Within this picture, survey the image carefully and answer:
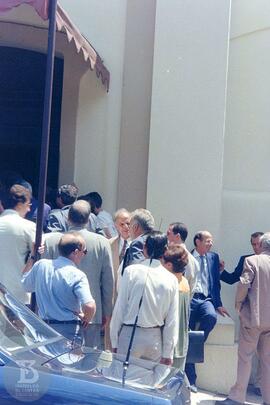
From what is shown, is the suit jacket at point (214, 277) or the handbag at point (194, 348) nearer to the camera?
the handbag at point (194, 348)

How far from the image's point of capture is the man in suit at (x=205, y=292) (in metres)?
8.16

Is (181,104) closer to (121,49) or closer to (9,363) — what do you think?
(121,49)

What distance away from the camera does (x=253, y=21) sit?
9.52 metres

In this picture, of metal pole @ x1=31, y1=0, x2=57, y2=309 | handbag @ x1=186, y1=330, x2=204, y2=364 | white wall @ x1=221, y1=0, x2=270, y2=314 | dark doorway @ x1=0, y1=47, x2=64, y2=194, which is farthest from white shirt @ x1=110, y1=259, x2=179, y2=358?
dark doorway @ x1=0, y1=47, x2=64, y2=194

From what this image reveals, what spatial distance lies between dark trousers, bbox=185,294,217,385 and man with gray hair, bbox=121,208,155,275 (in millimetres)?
1674

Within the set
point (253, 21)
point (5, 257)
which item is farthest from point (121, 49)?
point (5, 257)

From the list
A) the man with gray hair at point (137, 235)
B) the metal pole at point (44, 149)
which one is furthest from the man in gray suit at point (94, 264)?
the metal pole at point (44, 149)

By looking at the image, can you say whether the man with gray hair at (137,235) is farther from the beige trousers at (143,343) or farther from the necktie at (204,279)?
the necktie at (204,279)

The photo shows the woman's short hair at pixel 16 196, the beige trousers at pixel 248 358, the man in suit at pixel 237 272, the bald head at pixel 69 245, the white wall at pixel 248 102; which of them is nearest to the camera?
the bald head at pixel 69 245

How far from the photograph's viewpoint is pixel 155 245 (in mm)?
6199

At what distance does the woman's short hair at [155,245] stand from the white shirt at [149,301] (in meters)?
0.10

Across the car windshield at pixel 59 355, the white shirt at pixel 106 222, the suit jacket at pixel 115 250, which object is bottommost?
the car windshield at pixel 59 355

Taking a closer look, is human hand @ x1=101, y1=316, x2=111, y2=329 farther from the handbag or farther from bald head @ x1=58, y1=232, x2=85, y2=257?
bald head @ x1=58, y1=232, x2=85, y2=257

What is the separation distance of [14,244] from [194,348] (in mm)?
1963
